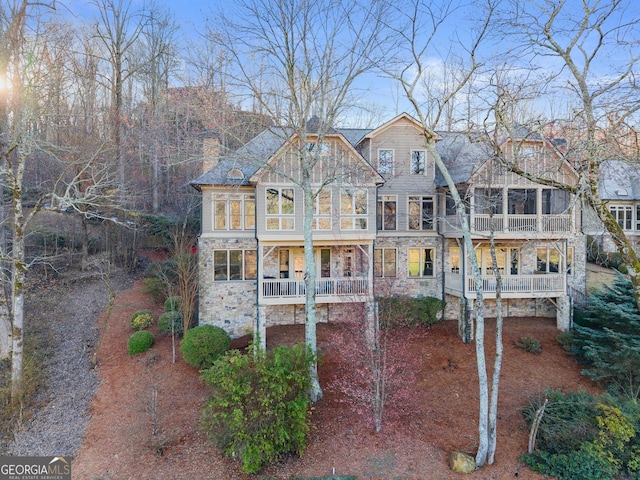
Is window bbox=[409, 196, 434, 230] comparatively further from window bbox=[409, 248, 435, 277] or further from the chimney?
the chimney

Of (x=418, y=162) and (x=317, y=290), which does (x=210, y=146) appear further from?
(x=418, y=162)

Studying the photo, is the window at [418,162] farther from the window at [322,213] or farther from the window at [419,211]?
the window at [322,213]

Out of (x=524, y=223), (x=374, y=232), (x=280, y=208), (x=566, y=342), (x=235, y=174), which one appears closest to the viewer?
(x=566, y=342)

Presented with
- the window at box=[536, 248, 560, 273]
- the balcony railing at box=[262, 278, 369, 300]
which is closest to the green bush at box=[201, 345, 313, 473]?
the balcony railing at box=[262, 278, 369, 300]

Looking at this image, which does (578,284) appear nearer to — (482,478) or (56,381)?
(482,478)

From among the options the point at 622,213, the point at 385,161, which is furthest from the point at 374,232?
the point at 622,213
